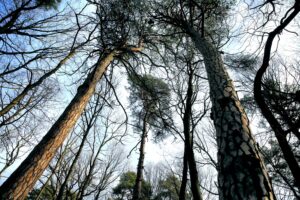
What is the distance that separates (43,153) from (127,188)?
1468 cm

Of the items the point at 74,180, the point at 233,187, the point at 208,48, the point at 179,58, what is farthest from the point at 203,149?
the point at 233,187

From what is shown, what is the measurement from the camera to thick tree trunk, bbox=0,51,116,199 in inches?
106

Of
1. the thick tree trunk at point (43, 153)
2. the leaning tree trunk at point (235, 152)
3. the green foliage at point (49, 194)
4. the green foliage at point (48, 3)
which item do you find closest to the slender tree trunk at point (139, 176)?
the green foliage at point (49, 194)

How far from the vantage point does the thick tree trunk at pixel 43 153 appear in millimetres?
2693

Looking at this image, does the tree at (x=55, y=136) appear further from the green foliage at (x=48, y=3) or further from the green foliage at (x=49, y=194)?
the green foliage at (x=49, y=194)

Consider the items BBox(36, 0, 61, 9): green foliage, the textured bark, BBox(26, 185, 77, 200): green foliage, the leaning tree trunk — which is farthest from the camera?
BBox(26, 185, 77, 200): green foliage

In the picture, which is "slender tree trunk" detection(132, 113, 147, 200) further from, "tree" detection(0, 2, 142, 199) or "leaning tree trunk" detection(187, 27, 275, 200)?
"leaning tree trunk" detection(187, 27, 275, 200)

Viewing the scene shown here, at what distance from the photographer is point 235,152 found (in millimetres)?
1968

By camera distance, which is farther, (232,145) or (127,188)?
(127,188)

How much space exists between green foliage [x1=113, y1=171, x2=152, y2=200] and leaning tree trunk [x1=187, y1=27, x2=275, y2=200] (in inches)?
584

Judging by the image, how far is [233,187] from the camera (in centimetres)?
171

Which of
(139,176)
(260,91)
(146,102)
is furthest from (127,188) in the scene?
(260,91)

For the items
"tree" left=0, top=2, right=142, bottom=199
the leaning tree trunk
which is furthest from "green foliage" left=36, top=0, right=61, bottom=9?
the leaning tree trunk

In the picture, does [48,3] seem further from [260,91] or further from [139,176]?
[139,176]
